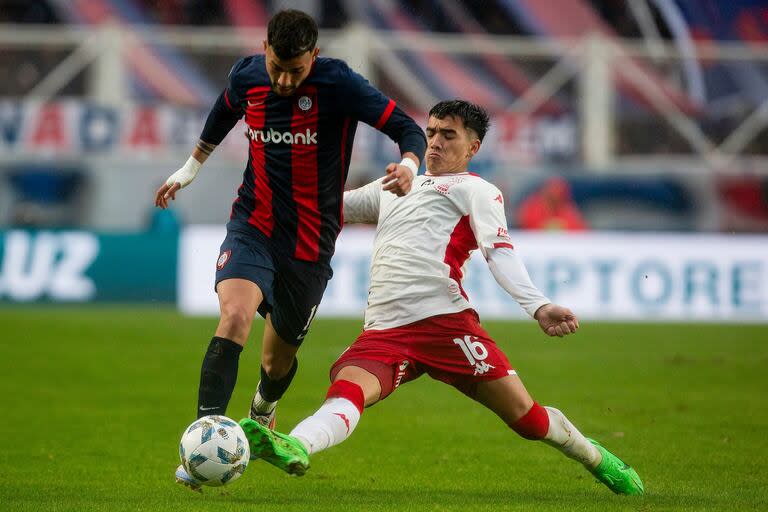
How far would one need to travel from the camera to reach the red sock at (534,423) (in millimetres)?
5652

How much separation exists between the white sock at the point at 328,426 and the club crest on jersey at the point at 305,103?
53.7 inches

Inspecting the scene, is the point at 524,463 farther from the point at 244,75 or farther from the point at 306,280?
the point at 244,75

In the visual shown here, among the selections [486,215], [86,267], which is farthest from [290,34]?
[86,267]

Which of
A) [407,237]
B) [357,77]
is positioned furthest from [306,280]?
[357,77]

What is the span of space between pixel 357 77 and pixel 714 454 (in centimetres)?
305

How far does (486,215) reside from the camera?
222 inches

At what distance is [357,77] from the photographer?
5863mm

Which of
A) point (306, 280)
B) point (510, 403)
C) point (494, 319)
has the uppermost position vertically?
point (306, 280)

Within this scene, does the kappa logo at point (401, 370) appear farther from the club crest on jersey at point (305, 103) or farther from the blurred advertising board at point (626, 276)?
the blurred advertising board at point (626, 276)

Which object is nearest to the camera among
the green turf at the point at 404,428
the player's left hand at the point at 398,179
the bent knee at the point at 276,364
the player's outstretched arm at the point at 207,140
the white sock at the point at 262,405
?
the player's left hand at the point at 398,179

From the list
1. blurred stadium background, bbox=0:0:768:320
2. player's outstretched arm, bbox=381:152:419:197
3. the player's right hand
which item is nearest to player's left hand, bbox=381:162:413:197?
player's outstretched arm, bbox=381:152:419:197

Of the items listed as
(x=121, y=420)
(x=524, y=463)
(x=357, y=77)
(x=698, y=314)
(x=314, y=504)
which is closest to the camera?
(x=314, y=504)

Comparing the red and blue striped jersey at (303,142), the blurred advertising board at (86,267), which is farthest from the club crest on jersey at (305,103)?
the blurred advertising board at (86,267)

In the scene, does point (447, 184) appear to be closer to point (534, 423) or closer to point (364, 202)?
point (364, 202)
